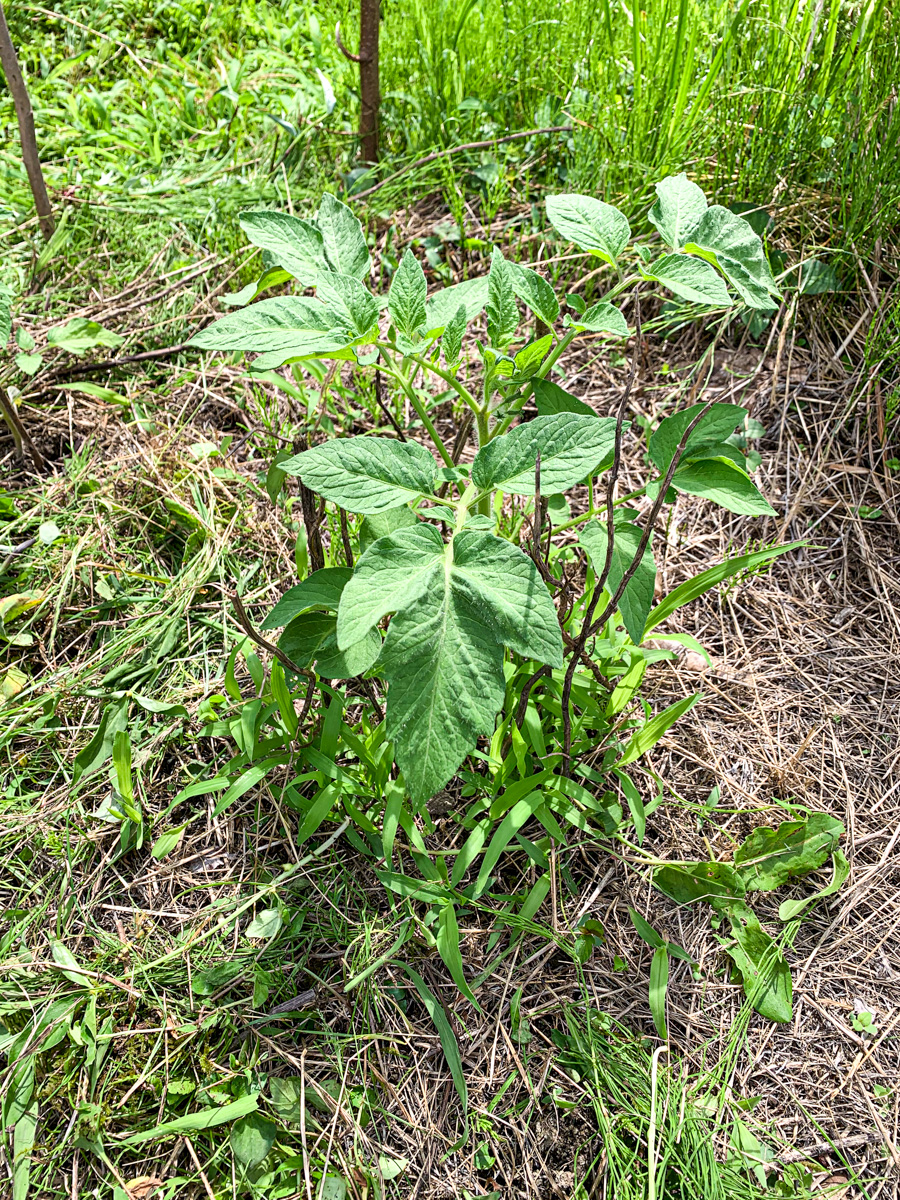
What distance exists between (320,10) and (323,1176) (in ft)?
11.1

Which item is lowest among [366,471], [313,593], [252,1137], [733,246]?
[252,1137]

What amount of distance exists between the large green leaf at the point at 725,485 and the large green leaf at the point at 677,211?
1.09ft

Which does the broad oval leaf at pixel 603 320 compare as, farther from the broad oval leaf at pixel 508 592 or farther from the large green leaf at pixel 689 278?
the broad oval leaf at pixel 508 592

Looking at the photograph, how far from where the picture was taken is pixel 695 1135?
1.34 meters

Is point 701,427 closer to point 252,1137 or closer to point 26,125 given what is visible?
point 252,1137

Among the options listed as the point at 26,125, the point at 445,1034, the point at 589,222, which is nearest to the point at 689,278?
the point at 589,222

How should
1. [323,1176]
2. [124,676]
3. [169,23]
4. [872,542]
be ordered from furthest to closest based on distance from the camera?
1. [169,23]
2. [872,542]
3. [124,676]
4. [323,1176]

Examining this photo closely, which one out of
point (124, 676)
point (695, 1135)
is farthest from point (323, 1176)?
point (124, 676)

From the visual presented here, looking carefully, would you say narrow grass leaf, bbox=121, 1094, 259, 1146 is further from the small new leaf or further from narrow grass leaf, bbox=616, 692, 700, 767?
the small new leaf

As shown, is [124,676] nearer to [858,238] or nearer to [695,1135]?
[695,1135]

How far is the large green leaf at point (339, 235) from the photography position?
4.34ft

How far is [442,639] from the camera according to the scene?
1134mm

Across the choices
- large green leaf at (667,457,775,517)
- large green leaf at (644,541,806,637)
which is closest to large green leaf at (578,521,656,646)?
large green leaf at (667,457,775,517)

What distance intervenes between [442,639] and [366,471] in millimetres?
260
